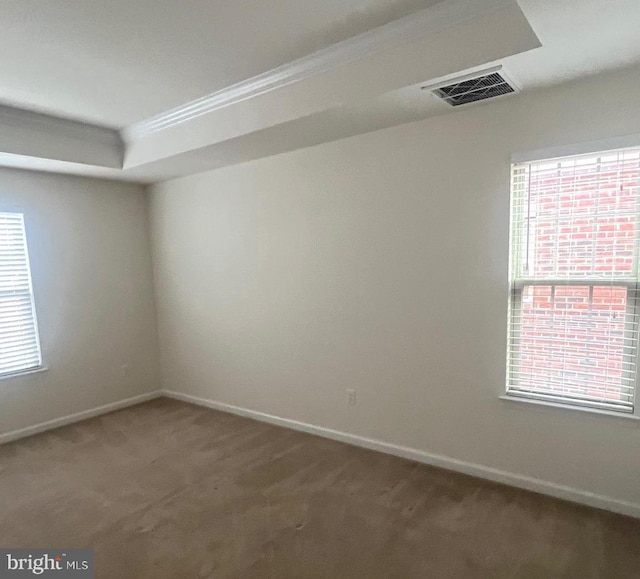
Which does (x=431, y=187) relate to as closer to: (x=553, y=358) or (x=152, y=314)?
(x=553, y=358)

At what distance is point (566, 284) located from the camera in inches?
101

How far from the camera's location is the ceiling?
6.63ft

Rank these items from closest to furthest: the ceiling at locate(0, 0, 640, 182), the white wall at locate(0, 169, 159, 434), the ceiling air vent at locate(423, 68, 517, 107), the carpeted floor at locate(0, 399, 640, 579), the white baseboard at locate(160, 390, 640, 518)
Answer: the ceiling at locate(0, 0, 640, 182)
the carpeted floor at locate(0, 399, 640, 579)
the ceiling air vent at locate(423, 68, 517, 107)
the white baseboard at locate(160, 390, 640, 518)
the white wall at locate(0, 169, 159, 434)

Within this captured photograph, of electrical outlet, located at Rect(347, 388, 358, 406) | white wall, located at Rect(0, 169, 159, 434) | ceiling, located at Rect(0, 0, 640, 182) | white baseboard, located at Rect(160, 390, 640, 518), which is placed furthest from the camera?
white wall, located at Rect(0, 169, 159, 434)

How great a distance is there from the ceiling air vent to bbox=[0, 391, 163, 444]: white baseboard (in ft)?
14.5

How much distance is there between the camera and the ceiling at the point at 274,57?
6.63 ft

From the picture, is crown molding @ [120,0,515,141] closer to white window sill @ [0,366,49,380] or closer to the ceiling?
the ceiling

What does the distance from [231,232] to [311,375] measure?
5.34ft

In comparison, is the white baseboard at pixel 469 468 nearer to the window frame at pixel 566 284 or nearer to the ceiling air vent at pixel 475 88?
the window frame at pixel 566 284

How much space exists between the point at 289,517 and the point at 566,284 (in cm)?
220

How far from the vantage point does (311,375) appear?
3801 mm

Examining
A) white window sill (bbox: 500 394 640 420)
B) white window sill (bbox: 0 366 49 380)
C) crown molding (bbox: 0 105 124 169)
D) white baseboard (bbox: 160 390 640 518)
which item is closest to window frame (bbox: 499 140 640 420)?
white window sill (bbox: 500 394 640 420)

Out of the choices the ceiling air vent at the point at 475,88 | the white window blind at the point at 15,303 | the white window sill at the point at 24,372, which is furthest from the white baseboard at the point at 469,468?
the ceiling air vent at the point at 475,88

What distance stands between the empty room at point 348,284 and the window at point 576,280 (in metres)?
0.01
